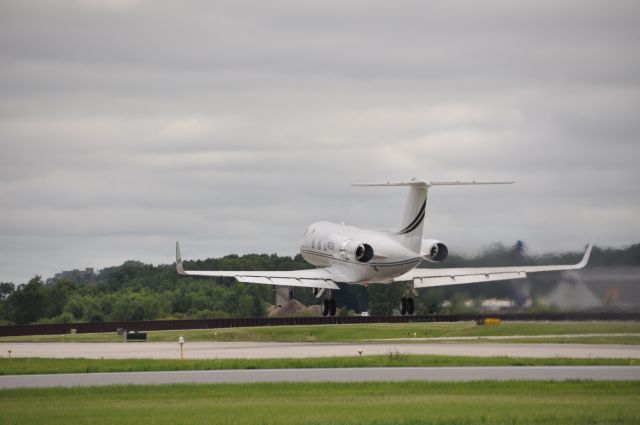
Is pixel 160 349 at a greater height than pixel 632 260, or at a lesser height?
lesser

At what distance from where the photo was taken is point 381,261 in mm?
75125

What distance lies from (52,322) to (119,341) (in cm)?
4096

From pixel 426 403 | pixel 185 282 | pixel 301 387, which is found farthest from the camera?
pixel 185 282

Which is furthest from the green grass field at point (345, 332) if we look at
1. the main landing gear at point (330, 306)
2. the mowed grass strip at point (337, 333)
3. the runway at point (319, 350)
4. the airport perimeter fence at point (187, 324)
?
the runway at point (319, 350)

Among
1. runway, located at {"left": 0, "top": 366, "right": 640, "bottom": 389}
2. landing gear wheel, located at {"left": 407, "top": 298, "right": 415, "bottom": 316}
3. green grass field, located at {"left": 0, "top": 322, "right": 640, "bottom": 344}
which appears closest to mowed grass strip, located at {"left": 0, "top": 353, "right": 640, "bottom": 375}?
runway, located at {"left": 0, "top": 366, "right": 640, "bottom": 389}

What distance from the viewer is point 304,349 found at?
67.6 metres

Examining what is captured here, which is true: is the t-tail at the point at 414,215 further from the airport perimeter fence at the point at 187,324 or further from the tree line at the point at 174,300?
the tree line at the point at 174,300

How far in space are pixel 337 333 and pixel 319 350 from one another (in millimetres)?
22953

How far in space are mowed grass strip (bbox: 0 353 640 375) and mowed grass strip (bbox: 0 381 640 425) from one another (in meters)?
9.66

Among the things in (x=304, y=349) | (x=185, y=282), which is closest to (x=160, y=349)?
(x=304, y=349)

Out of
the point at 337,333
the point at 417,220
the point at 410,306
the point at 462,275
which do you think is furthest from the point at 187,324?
the point at 417,220

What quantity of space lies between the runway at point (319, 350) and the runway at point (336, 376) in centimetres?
812

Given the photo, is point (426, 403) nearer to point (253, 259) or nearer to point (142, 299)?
point (142, 299)

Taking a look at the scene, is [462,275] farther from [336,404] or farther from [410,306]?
[336,404]
